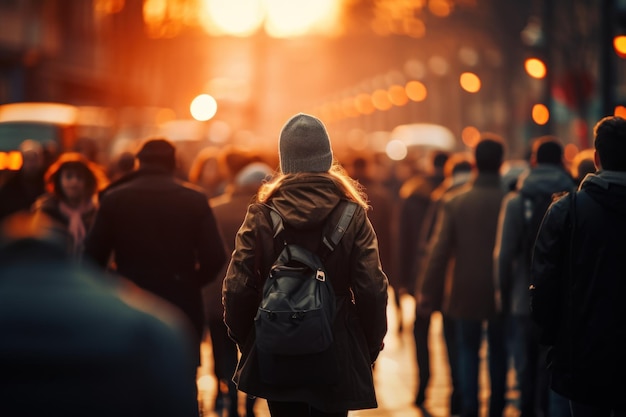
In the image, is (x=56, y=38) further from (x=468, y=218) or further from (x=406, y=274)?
(x=468, y=218)

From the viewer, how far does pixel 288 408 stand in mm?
5086

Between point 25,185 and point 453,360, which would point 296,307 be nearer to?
point 453,360

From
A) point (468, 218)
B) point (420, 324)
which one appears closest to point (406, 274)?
point (420, 324)

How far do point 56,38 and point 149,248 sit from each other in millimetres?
46925

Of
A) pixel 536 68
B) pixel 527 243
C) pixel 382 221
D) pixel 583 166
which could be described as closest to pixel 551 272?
pixel 527 243

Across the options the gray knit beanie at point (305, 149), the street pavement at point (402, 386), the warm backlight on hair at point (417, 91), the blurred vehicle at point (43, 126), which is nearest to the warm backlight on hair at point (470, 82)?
the blurred vehicle at point (43, 126)

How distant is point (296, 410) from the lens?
5.09m

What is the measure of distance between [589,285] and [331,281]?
1.12m

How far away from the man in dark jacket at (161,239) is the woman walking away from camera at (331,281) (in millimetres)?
1833

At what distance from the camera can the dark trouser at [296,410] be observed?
16.6 ft

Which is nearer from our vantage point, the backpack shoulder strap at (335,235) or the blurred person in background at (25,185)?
the backpack shoulder strap at (335,235)

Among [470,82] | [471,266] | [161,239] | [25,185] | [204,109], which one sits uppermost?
[470,82]

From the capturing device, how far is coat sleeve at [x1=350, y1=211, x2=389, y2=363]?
5117 mm

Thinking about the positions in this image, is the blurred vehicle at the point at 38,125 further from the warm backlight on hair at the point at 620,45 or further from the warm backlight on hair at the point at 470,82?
the warm backlight on hair at the point at 620,45
